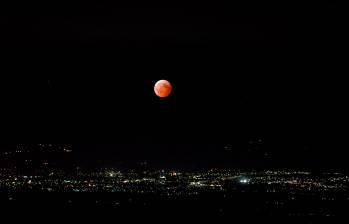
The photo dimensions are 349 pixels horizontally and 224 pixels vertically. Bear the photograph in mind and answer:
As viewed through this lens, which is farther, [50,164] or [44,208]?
[50,164]

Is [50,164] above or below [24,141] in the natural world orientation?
below

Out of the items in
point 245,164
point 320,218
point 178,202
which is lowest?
point 320,218

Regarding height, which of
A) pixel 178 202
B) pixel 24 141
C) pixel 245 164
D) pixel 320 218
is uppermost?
pixel 24 141

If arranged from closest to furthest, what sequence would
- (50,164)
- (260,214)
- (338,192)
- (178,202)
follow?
(260,214)
(178,202)
(338,192)
(50,164)

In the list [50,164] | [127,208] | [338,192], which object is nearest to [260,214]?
[127,208]

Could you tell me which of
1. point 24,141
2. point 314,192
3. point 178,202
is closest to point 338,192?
point 314,192

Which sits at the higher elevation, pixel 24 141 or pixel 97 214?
pixel 24 141

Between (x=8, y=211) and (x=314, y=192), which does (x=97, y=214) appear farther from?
(x=314, y=192)

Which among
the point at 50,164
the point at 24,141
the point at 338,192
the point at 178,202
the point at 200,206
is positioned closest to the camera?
the point at 200,206

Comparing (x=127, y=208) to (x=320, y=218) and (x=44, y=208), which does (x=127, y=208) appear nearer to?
(x=44, y=208)
